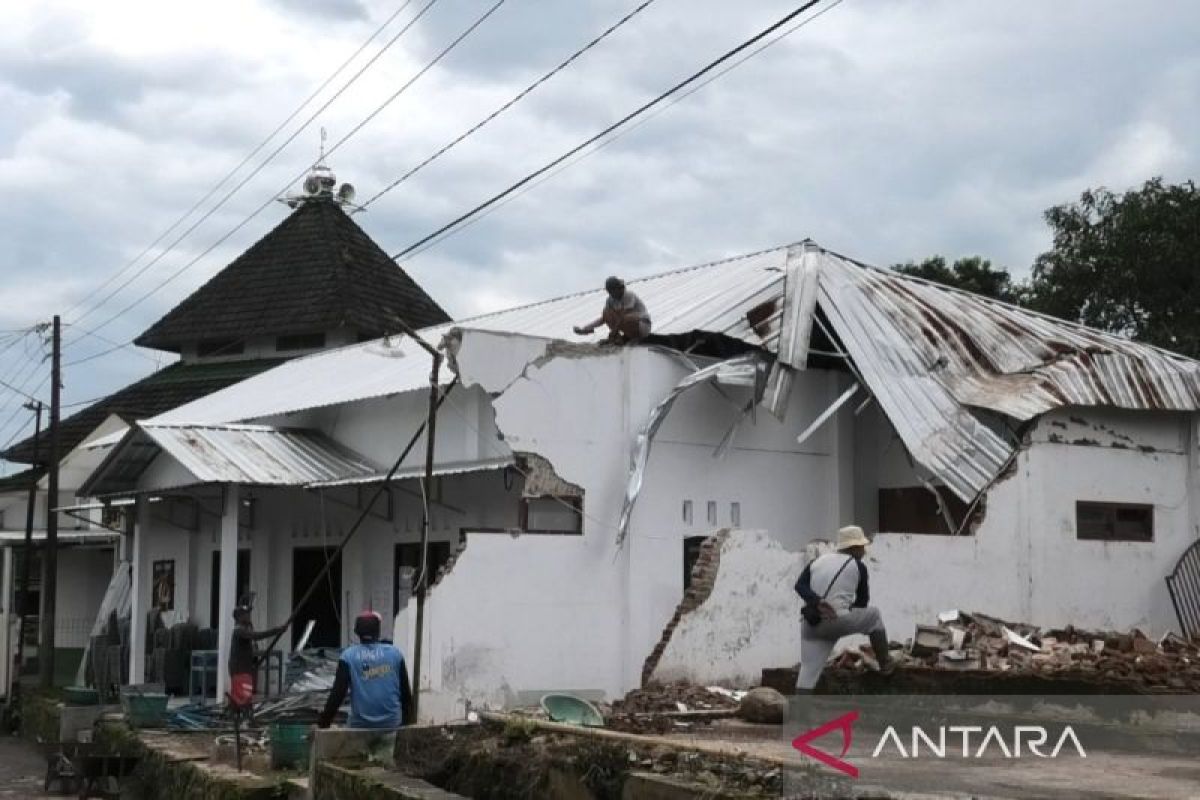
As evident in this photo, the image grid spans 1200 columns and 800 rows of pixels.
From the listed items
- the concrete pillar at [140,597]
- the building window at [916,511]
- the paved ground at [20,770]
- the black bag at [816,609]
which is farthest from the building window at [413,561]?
the black bag at [816,609]

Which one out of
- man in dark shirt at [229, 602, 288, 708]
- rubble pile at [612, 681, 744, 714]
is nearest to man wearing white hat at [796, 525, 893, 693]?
rubble pile at [612, 681, 744, 714]

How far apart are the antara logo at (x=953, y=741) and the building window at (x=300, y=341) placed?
24713 millimetres

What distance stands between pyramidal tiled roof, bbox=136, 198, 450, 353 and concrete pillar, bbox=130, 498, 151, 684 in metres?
13.4

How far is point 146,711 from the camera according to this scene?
18125 mm

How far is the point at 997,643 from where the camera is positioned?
50.5 feet

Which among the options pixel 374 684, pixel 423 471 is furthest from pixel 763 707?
pixel 423 471

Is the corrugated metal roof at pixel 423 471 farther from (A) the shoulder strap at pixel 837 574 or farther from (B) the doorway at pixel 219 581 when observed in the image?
(A) the shoulder strap at pixel 837 574

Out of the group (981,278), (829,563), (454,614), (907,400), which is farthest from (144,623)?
(981,278)

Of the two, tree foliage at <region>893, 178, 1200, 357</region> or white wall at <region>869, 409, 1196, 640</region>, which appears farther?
tree foliage at <region>893, 178, 1200, 357</region>

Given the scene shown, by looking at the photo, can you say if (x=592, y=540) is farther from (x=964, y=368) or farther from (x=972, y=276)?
(x=972, y=276)

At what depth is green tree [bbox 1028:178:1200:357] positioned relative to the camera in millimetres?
30938

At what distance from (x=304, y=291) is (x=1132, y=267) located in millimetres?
19292

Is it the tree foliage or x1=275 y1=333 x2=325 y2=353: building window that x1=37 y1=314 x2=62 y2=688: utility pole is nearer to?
x1=275 y1=333 x2=325 y2=353: building window

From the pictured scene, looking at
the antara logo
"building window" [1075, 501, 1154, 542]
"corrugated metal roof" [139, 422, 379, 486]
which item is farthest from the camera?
"corrugated metal roof" [139, 422, 379, 486]
